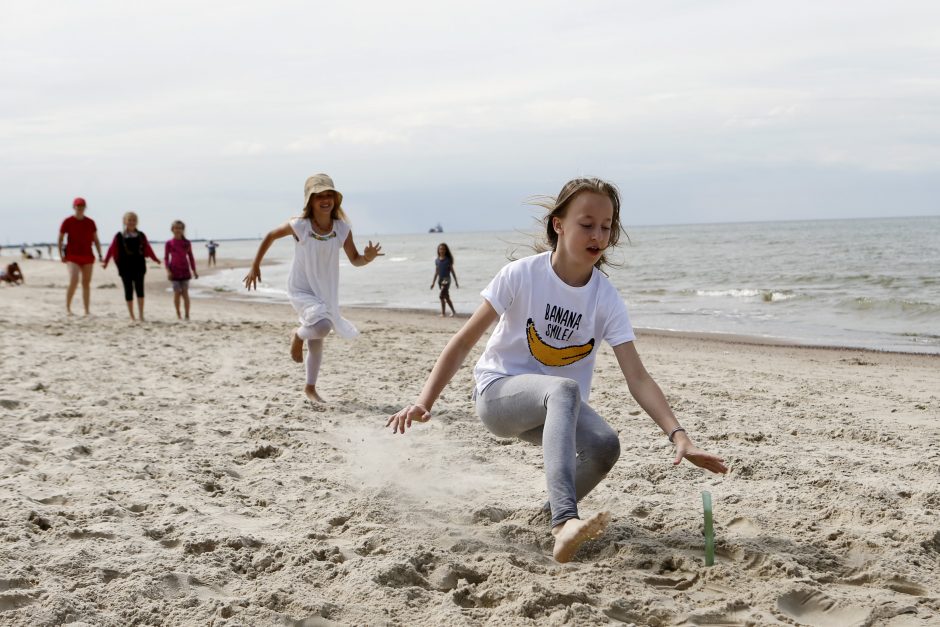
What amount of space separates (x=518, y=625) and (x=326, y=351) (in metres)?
6.43

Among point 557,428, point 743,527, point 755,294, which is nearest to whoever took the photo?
point 557,428

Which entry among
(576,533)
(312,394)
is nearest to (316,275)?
(312,394)

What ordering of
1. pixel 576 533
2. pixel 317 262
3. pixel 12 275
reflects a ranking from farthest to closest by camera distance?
pixel 12 275 < pixel 317 262 < pixel 576 533

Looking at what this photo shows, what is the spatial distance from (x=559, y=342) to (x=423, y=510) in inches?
42.4

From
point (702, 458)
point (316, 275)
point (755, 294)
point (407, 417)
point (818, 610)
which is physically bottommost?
point (818, 610)

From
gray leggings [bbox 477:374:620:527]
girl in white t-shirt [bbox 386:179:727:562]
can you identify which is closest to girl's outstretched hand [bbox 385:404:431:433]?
girl in white t-shirt [bbox 386:179:727:562]

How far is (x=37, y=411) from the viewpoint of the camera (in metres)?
5.25

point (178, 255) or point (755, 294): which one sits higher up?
point (178, 255)

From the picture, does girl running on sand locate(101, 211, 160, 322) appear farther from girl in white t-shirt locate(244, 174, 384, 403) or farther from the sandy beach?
girl in white t-shirt locate(244, 174, 384, 403)

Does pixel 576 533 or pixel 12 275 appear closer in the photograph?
pixel 576 533

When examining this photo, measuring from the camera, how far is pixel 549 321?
10.7 feet

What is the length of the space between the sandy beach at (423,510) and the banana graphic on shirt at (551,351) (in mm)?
759

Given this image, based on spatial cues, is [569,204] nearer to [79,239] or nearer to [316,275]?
[316,275]

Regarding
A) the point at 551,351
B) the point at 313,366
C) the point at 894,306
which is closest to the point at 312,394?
the point at 313,366
